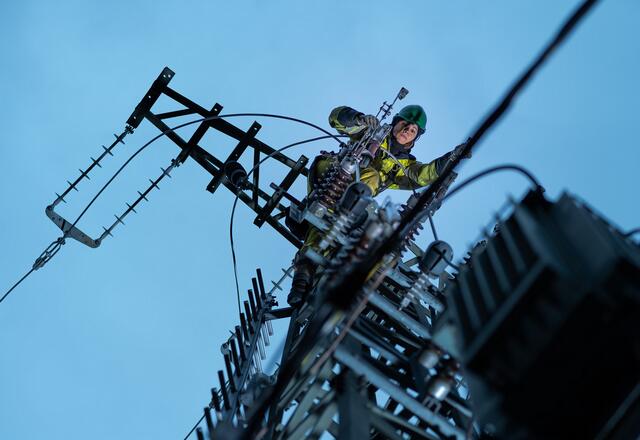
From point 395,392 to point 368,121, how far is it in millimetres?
4846

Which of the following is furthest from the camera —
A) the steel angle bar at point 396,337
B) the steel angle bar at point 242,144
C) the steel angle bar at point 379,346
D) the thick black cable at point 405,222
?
the steel angle bar at point 242,144

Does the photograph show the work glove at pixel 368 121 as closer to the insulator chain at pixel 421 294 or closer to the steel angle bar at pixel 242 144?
the steel angle bar at pixel 242 144

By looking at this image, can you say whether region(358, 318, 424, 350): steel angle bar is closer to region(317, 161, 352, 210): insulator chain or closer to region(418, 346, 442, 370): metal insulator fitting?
region(418, 346, 442, 370): metal insulator fitting

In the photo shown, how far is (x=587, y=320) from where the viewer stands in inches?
116

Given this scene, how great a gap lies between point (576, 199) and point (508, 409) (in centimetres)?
111

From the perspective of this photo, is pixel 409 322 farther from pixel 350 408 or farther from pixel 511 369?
pixel 511 369

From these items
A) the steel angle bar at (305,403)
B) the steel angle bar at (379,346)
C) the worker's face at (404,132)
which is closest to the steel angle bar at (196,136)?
the worker's face at (404,132)

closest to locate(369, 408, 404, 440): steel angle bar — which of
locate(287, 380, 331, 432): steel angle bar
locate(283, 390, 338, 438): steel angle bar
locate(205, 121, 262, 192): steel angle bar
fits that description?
locate(283, 390, 338, 438): steel angle bar

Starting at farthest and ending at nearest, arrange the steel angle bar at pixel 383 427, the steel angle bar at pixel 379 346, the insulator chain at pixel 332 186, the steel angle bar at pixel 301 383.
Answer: the insulator chain at pixel 332 186
the steel angle bar at pixel 379 346
the steel angle bar at pixel 301 383
the steel angle bar at pixel 383 427

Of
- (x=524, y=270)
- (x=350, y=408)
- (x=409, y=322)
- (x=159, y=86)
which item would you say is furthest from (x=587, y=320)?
(x=159, y=86)

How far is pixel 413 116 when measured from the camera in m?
10.1

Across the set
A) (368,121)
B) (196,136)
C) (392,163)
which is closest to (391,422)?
(368,121)

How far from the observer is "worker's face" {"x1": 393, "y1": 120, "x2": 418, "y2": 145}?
396 inches

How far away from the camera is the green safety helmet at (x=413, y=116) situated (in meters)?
10.1
